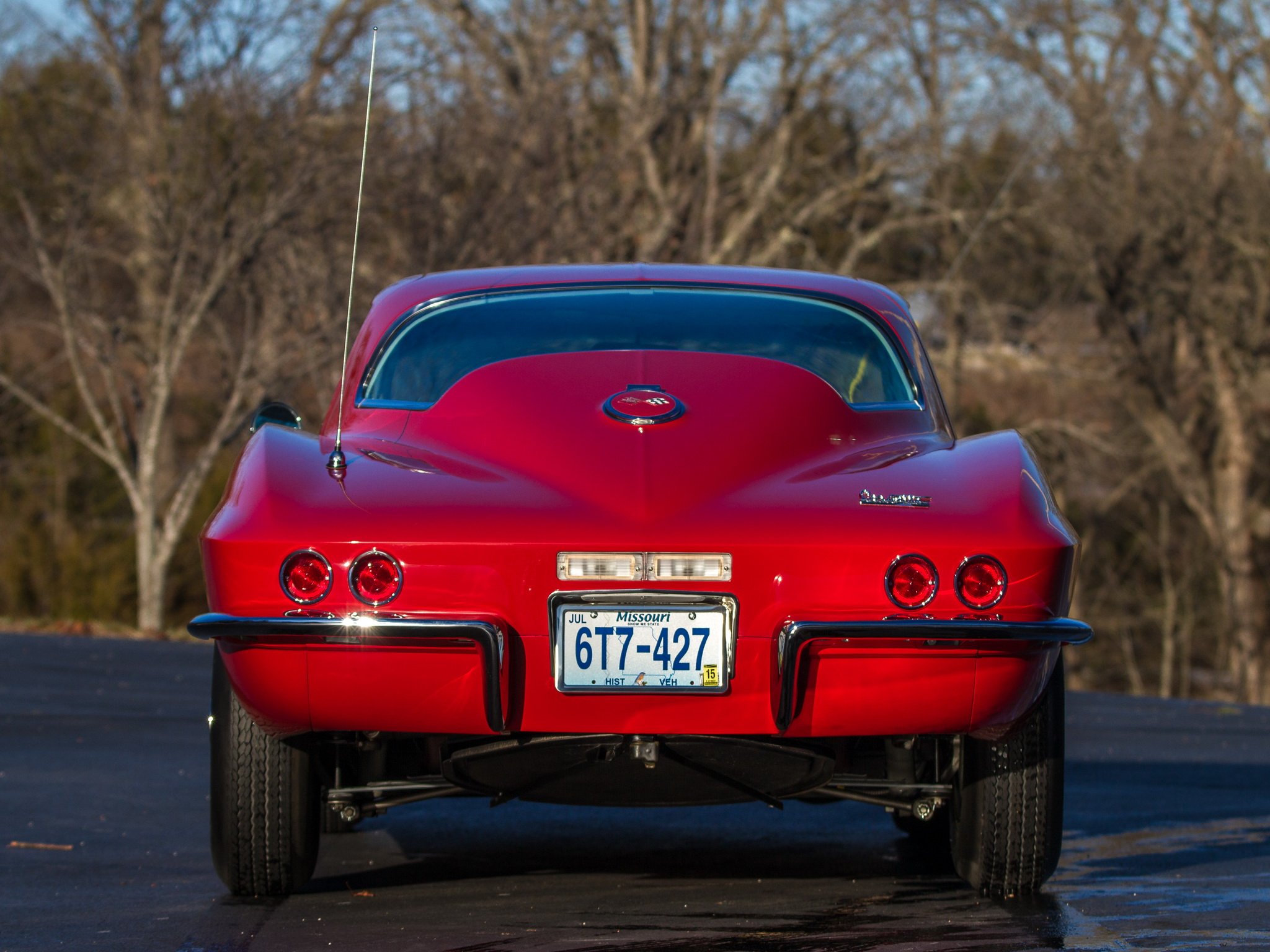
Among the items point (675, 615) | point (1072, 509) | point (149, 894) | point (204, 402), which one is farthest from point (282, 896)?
point (1072, 509)

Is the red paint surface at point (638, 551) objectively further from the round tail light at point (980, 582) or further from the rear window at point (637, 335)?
the rear window at point (637, 335)

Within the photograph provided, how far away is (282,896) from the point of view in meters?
4.52

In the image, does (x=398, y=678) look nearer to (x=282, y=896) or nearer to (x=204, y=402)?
(x=282, y=896)

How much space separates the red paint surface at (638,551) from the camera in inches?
148

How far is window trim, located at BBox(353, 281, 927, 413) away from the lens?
15.3ft

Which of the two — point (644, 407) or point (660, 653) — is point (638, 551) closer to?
point (660, 653)

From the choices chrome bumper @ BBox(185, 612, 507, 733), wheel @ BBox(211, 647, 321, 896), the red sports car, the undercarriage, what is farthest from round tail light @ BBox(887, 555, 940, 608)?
wheel @ BBox(211, 647, 321, 896)

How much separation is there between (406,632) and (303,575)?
0.26 metres

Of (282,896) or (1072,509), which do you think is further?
(1072,509)

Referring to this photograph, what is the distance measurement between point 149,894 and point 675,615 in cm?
176

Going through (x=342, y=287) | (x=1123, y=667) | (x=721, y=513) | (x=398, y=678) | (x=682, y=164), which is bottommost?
(x=1123, y=667)

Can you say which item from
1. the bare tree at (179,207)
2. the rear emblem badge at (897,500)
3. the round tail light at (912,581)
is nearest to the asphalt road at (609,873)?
the round tail light at (912,581)

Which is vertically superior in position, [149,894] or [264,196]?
[264,196]

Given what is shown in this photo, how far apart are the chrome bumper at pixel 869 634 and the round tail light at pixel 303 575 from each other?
3.19ft
